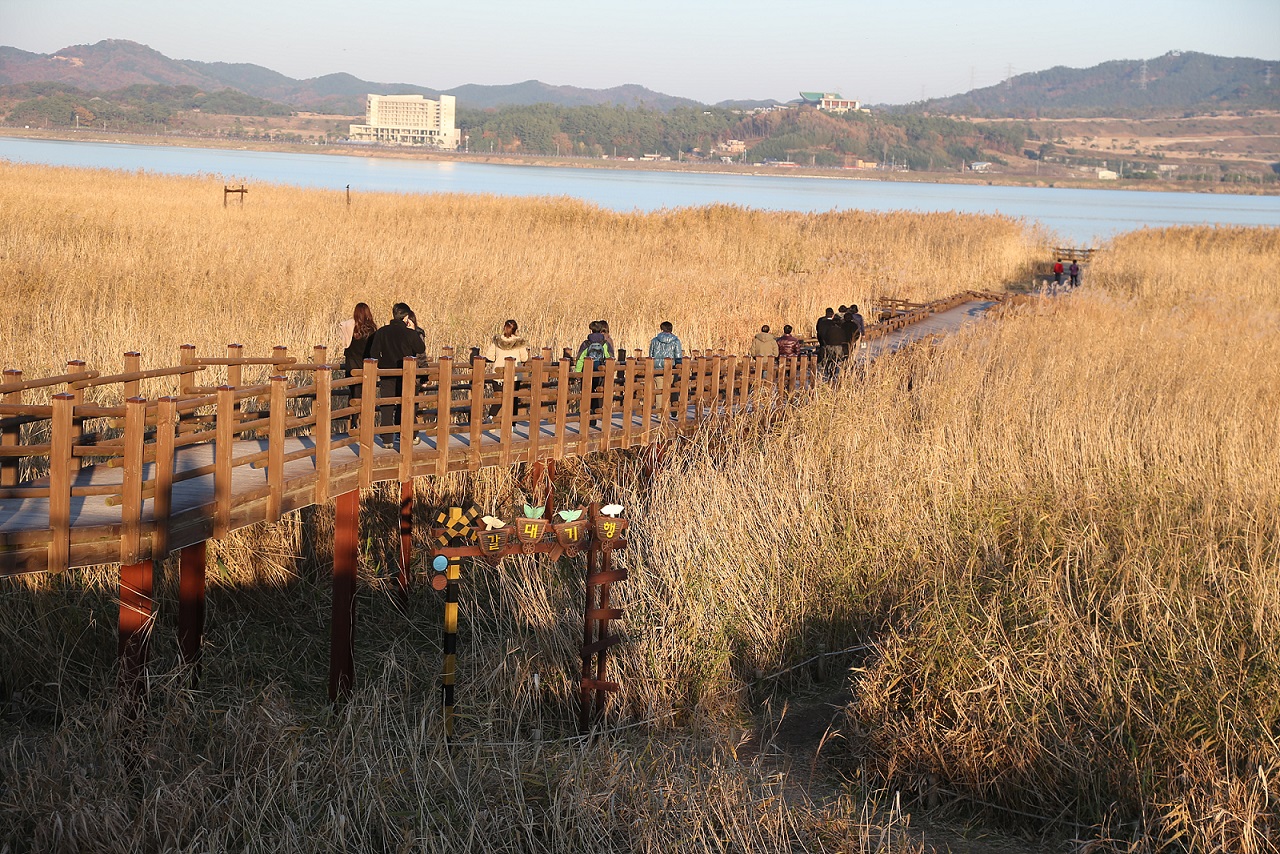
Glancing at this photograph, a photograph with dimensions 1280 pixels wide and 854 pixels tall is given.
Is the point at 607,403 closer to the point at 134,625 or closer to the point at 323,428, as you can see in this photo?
the point at 323,428

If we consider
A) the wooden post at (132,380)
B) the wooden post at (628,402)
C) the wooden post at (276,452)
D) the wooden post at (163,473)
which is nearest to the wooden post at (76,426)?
the wooden post at (132,380)

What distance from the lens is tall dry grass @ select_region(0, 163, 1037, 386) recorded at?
Result: 17.9 m

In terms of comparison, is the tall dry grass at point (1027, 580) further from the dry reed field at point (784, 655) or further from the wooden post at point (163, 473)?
the wooden post at point (163, 473)

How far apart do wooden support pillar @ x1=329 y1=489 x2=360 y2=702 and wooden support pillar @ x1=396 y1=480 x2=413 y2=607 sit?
1.58 m

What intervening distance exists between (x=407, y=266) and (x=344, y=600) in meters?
15.4

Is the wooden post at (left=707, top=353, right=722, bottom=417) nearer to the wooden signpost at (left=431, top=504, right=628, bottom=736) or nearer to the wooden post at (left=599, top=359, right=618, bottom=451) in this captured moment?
the wooden post at (left=599, top=359, right=618, bottom=451)

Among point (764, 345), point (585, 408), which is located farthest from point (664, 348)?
point (585, 408)

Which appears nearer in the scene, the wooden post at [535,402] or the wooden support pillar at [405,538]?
the wooden post at [535,402]

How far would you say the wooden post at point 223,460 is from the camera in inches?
296

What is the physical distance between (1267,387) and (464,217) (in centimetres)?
2437

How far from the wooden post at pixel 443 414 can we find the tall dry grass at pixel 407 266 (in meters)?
6.73

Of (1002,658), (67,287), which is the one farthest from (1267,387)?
(67,287)

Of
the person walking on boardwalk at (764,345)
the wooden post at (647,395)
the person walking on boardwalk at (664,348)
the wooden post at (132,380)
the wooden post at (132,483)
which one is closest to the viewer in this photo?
the wooden post at (132,483)

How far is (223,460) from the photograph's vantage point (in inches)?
301
